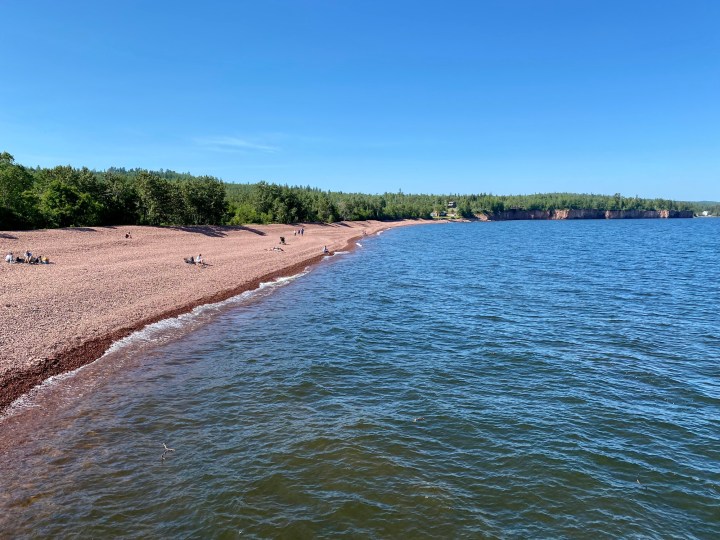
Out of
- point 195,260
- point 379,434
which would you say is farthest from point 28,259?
point 379,434

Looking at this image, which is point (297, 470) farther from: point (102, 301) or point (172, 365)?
point (102, 301)

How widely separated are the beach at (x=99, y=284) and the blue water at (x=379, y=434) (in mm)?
2002

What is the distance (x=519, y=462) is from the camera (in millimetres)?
13531

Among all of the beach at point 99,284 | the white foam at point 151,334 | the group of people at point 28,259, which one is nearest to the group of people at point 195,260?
the beach at point 99,284

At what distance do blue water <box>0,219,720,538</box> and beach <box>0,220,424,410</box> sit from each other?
2.00 m

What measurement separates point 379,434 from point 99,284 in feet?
93.4

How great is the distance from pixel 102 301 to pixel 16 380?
12584mm

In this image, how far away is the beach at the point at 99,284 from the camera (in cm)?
2048

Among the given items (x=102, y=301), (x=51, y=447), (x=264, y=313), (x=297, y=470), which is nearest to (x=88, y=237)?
(x=102, y=301)

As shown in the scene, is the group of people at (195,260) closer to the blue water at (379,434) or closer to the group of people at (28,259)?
the group of people at (28,259)

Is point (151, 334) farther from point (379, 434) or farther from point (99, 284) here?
point (379, 434)

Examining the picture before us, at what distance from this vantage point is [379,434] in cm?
1511

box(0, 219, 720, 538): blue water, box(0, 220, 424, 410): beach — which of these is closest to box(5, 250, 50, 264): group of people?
box(0, 220, 424, 410): beach

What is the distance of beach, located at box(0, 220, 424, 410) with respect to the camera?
20.5m
